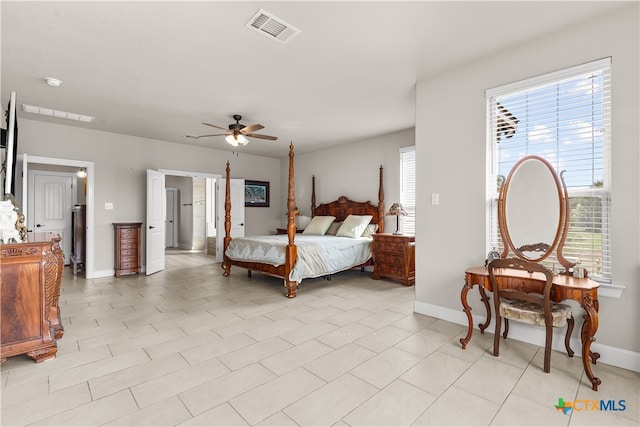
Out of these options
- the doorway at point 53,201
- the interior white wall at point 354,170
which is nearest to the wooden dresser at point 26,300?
the interior white wall at point 354,170

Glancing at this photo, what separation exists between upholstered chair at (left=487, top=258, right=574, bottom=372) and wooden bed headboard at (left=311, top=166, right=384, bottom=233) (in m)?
3.31

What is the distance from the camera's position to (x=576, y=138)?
2.50 m

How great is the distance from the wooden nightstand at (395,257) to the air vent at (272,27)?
3384 mm

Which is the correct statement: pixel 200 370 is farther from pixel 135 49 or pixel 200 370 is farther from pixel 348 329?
pixel 135 49

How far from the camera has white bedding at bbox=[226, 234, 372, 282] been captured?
14.5 feet

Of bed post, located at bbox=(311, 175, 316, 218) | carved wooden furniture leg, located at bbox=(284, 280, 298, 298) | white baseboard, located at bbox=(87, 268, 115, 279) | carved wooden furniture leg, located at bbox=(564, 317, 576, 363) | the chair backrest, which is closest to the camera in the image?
the chair backrest

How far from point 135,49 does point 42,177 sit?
19.1 ft

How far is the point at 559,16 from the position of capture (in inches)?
91.6

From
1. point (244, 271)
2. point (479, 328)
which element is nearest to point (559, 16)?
point (479, 328)

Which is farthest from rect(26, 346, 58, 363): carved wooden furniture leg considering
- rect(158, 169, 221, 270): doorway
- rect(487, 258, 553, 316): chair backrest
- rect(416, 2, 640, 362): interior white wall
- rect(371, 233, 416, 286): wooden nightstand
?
rect(158, 169, 221, 270): doorway

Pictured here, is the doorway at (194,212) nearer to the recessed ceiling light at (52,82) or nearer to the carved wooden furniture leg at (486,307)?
the recessed ceiling light at (52,82)

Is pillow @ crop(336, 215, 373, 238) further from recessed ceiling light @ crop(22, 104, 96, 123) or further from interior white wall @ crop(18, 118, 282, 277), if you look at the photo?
recessed ceiling light @ crop(22, 104, 96, 123)

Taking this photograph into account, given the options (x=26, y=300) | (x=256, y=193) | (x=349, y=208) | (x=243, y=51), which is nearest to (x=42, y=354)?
(x=26, y=300)

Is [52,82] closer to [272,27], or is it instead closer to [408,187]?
[272,27]
